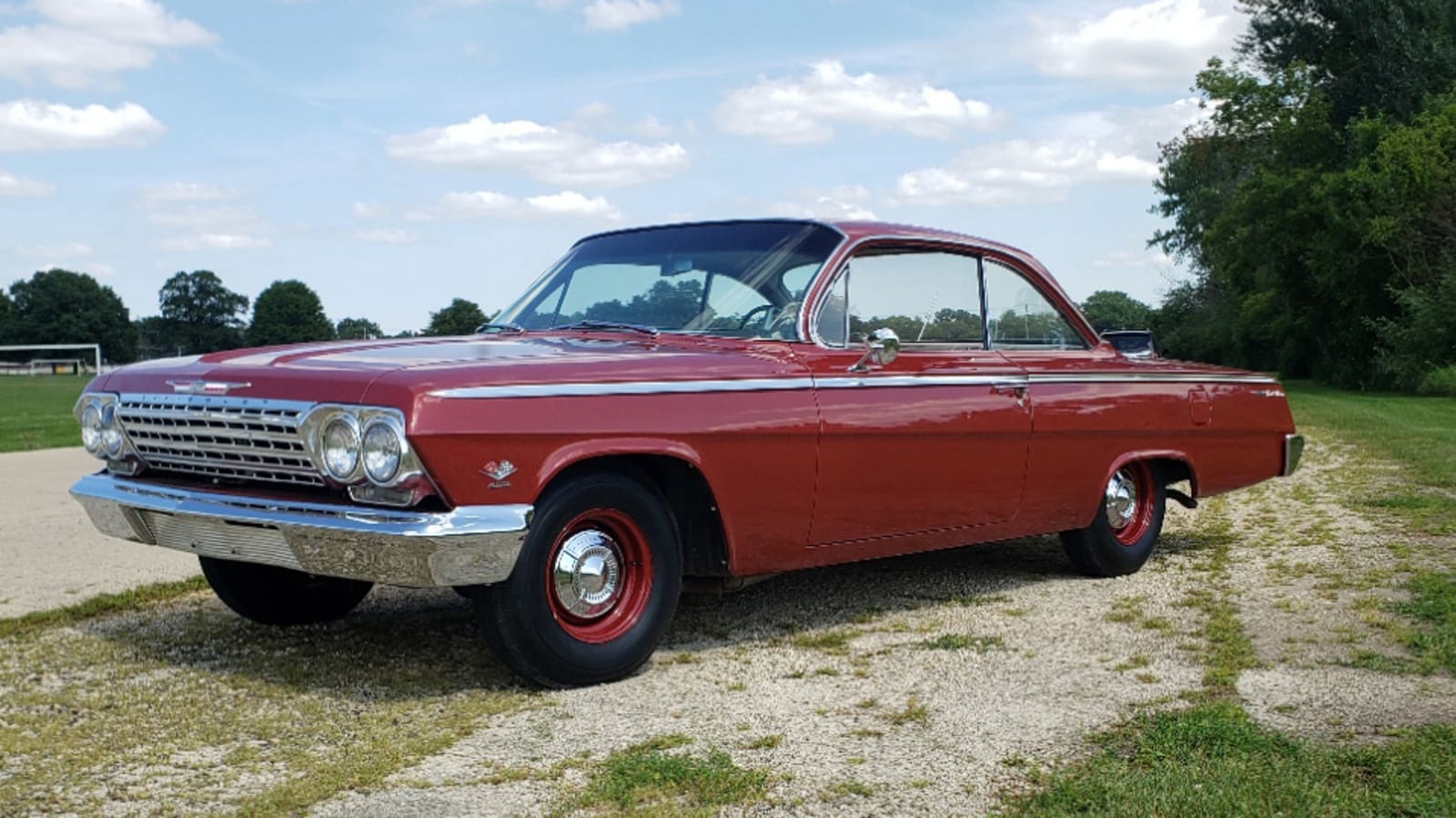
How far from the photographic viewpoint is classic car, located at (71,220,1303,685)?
14.6ft

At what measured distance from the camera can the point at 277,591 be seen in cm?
580

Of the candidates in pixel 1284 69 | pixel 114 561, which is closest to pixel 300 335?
pixel 1284 69

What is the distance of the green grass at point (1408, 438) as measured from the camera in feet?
30.8

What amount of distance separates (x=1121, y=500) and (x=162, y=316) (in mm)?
111652

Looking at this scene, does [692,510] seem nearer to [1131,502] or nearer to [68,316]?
[1131,502]

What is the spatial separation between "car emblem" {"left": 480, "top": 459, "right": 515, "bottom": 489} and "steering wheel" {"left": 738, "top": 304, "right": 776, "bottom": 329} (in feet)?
4.84

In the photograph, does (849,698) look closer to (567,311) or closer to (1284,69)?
(567,311)

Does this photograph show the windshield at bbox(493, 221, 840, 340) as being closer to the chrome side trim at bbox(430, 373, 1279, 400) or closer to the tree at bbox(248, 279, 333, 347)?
the chrome side trim at bbox(430, 373, 1279, 400)

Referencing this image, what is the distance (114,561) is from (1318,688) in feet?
18.9

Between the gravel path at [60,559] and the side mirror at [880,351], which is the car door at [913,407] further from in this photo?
the gravel path at [60,559]

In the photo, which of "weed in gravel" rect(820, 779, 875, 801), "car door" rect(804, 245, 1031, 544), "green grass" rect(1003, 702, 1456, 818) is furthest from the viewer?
"car door" rect(804, 245, 1031, 544)

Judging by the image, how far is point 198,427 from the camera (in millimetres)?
4879

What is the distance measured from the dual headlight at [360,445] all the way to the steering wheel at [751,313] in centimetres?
170

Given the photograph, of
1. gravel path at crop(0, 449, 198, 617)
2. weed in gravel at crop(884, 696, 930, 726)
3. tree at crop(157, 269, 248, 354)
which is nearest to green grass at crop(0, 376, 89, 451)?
gravel path at crop(0, 449, 198, 617)
